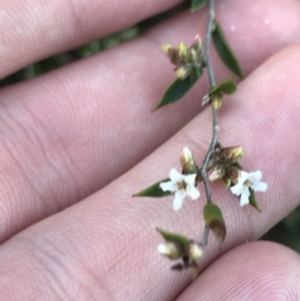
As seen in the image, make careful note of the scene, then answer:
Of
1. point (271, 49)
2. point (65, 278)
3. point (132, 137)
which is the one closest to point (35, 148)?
point (132, 137)

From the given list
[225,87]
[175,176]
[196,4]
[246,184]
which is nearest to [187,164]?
[175,176]

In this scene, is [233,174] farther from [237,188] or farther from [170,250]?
[170,250]

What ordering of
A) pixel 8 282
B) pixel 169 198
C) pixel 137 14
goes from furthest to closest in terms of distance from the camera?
pixel 137 14 → pixel 169 198 → pixel 8 282

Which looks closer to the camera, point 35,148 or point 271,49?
point 35,148

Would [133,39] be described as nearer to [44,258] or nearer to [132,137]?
[132,137]

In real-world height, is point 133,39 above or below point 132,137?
above

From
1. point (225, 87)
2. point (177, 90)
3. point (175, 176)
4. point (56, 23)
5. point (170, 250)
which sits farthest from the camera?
point (56, 23)
